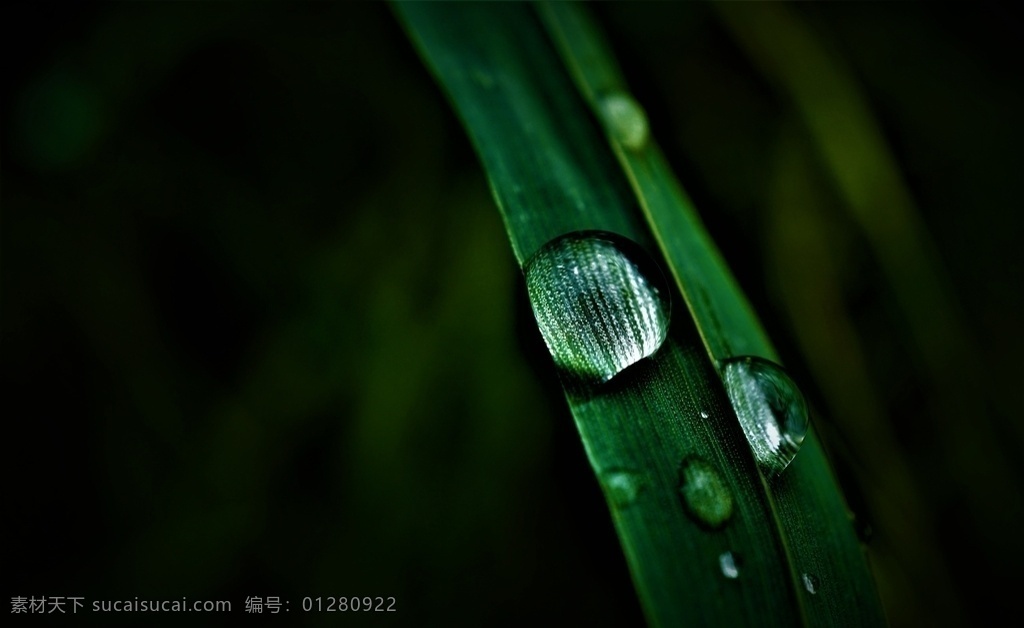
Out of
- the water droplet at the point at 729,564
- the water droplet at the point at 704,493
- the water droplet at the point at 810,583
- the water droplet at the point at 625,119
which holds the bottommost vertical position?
the water droplet at the point at 810,583

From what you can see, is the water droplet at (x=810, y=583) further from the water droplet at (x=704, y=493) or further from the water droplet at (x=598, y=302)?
the water droplet at (x=598, y=302)

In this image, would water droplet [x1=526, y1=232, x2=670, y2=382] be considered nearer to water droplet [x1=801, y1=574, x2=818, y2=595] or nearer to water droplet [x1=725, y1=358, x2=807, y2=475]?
water droplet [x1=725, y1=358, x2=807, y2=475]

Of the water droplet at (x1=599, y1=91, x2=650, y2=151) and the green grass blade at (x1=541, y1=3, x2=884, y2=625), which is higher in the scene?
the water droplet at (x1=599, y1=91, x2=650, y2=151)

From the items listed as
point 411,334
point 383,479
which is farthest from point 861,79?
point 383,479

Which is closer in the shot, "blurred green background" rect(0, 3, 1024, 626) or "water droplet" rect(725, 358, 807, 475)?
"water droplet" rect(725, 358, 807, 475)

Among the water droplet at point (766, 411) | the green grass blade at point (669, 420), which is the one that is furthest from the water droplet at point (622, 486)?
the water droplet at point (766, 411)

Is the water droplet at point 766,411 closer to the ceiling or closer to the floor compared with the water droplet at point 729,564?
closer to the ceiling

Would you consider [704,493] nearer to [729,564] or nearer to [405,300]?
[729,564]

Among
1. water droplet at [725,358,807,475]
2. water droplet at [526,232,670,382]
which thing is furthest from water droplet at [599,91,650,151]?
water droplet at [725,358,807,475]
